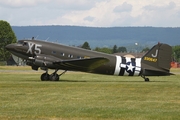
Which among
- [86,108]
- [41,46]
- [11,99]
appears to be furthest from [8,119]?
[41,46]

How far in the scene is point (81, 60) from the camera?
127 ft

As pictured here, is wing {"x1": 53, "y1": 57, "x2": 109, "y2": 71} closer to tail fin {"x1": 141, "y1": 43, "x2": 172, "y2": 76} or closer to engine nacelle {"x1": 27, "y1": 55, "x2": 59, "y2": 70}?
engine nacelle {"x1": 27, "y1": 55, "x2": 59, "y2": 70}

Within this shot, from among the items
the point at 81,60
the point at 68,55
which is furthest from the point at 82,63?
the point at 68,55

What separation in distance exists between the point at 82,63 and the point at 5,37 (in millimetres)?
84199

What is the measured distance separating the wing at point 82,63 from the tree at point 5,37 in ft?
259

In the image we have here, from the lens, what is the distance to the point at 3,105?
1997 cm

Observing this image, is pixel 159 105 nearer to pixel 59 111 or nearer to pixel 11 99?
pixel 59 111

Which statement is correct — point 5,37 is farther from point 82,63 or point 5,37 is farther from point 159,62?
point 159,62

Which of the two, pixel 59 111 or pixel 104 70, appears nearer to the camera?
pixel 59 111

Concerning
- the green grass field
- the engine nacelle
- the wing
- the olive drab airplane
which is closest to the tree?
the olive drab airplane

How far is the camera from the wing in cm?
3875

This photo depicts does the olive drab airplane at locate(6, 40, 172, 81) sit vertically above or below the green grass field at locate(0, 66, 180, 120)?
above

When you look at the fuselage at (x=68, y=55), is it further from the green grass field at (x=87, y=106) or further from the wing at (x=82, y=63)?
the green grass field at (x=87, y=106)

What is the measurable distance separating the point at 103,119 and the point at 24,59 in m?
24.5
